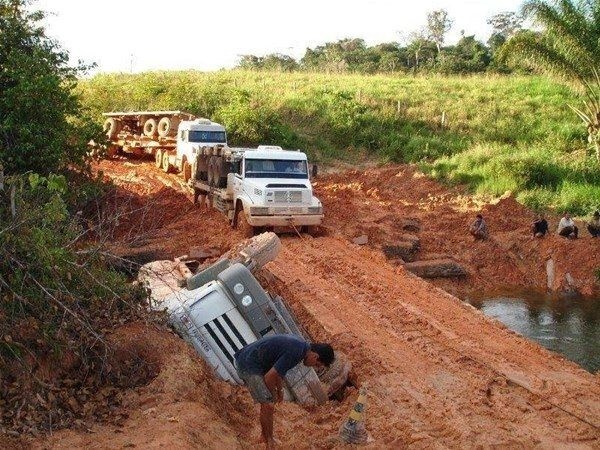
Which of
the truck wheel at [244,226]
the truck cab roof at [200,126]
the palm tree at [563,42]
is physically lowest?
the truck wheel at [244,226]

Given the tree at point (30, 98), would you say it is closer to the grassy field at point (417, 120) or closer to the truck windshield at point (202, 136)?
the truck windshield at point (202, 136)

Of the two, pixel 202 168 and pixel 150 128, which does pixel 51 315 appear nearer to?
pixel 202 168

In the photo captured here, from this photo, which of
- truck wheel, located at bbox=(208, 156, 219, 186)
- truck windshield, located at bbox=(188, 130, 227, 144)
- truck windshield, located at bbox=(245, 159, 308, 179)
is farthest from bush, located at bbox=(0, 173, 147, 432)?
truck windshield, located at bbox=(188, 130, 227, 144)

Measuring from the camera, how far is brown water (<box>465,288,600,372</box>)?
1249 cm

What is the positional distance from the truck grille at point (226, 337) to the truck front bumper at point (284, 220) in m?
7.19

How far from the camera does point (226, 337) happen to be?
318 inches

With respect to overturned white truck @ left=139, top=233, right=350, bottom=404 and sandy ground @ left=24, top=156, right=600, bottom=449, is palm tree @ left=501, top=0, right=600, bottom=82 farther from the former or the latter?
overturned white truck @ left=139, top=233, right=350, bottom=404

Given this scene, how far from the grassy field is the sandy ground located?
4945 millimetres

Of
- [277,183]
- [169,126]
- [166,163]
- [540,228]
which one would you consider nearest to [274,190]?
[277,183]

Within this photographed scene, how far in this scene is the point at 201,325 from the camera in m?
8.05

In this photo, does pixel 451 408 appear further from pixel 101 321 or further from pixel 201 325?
pixel 101 321

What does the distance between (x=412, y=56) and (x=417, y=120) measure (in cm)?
2548

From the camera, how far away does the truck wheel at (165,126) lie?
2445 cm

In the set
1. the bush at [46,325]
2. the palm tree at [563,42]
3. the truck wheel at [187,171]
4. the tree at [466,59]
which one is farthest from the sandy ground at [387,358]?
the tree at [466,59]
